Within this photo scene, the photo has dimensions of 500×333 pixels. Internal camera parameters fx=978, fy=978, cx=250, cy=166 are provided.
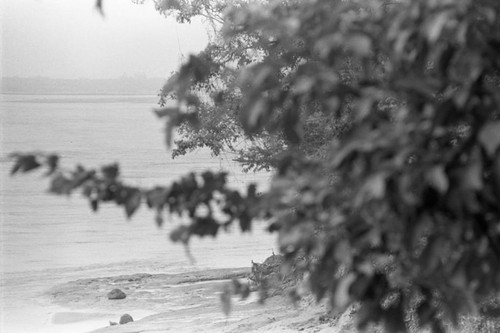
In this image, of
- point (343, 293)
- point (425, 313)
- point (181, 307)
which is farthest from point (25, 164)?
point (181, 307)

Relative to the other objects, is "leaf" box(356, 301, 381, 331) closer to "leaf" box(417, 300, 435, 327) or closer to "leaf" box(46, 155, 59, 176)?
"leaf" box(417, 300, 435, 327)

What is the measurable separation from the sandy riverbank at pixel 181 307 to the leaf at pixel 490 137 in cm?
826

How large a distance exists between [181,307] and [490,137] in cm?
1682

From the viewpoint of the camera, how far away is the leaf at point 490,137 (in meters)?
1.64

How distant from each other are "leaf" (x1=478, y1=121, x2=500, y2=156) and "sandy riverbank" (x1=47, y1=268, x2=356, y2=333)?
27.1ft

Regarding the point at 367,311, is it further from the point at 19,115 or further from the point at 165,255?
the point at 19,115

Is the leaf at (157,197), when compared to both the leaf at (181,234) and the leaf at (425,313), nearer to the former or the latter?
the leaf at (181,234)

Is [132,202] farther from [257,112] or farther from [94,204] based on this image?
[257,112]

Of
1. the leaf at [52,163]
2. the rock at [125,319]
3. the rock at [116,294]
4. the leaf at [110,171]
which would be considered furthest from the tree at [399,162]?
the rock at [116,294]

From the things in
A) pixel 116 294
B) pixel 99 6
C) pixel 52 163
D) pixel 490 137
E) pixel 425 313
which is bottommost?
pixel 425 313

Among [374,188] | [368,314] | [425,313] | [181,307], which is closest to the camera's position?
[374,188]

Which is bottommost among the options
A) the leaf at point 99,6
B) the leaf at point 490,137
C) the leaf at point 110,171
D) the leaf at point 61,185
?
the leaf at point 490,137

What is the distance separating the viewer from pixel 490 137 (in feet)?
5.42

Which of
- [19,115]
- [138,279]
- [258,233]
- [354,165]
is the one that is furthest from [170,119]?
[19,115]
